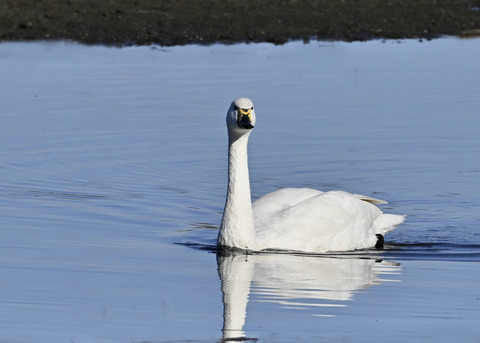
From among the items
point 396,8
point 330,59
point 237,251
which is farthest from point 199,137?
point 396,8

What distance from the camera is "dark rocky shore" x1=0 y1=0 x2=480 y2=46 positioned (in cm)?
2075

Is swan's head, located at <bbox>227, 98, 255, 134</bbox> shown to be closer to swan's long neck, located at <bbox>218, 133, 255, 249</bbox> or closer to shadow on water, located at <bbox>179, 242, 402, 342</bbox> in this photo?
swan's long neck, located at <bbox>218, 133, 255, 249</bbox>

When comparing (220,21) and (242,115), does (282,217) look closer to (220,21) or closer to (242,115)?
(242,115)

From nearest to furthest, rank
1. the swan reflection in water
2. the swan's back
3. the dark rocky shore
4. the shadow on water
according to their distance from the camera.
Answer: the shadow on water, the swan reflection in water, the swan's back, the dark rocky shore

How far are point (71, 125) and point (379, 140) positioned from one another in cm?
370

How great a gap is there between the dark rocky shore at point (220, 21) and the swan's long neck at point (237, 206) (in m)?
11.2

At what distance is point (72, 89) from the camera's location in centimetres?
1647

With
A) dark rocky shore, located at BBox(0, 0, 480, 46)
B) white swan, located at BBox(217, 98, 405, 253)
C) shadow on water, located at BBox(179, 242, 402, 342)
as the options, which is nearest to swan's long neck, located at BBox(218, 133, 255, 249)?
white swan, located at BBox(217, 98, 405, 253)

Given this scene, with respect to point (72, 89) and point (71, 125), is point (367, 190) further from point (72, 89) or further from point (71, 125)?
point (72, 89)

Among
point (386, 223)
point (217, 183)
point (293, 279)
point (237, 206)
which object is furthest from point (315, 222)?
point (217, 183)

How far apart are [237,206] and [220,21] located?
12.6m

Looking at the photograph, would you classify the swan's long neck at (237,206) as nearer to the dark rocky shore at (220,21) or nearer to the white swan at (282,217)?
the white swan at (282,217)

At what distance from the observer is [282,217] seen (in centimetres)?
959

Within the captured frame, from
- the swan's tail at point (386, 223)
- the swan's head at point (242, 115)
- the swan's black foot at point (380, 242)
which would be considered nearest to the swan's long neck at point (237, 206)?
the swan's head at point (242, 115)
